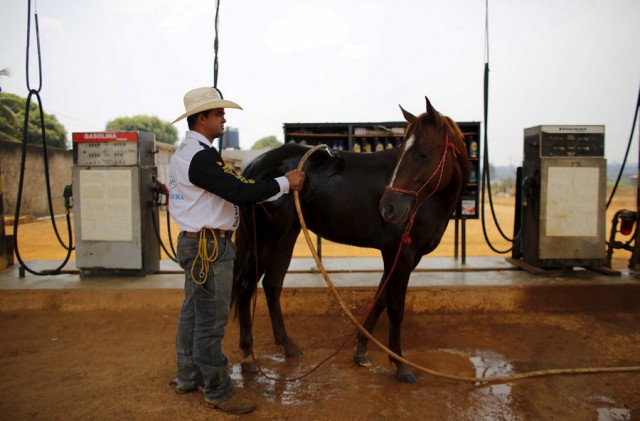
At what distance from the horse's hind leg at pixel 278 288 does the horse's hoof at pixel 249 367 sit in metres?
0.35

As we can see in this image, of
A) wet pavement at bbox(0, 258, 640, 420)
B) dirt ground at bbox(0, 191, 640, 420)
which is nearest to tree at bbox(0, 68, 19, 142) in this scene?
wet pavement at bbox(0, 258, 640, 420)

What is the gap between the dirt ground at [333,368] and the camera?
2881 millimetres

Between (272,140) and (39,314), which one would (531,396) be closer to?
(39,314)

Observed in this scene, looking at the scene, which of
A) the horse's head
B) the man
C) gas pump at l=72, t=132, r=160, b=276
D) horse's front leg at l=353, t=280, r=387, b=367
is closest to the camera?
the man

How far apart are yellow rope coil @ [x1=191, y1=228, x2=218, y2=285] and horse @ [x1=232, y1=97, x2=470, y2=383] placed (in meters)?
0.72

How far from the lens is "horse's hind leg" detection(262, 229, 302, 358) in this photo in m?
3.80

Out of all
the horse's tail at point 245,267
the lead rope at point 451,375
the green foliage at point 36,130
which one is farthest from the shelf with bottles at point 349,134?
the green foliage at point 36,130

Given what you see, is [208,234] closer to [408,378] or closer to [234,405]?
[234,405]

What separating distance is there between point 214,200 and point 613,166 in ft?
395

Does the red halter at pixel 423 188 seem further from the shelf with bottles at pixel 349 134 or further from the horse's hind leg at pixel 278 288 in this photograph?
the shelf with bottles at pixel 349 134

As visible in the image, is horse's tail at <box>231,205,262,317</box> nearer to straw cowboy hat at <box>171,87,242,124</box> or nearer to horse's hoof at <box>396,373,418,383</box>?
straw cowboy hat at <box>171,87,242,124</box>

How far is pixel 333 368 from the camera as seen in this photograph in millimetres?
3555

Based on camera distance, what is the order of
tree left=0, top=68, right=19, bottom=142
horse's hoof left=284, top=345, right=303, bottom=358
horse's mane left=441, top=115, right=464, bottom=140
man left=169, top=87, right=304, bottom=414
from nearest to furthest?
man left=169, top=87, right=304, bottom=414 → horse's mane left=441, top=115, right=464, bottom=140 → horse's hoof left=284, top=345, right=303, bottom=358 → tree left=0, top=68, right=19, bottom=142

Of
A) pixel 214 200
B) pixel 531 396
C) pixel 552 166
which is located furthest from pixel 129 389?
pixel 552 166
